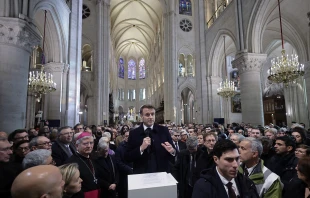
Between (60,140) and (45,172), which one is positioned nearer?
(45,172)

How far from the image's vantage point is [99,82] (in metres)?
22.5

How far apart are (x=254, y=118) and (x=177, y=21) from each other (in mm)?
20807

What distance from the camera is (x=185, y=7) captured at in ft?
94.3

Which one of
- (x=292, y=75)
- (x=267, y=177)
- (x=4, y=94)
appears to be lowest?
(x=267, y=177)

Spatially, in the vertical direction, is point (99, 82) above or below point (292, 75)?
above

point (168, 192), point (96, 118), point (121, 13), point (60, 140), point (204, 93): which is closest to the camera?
point (168, 192)

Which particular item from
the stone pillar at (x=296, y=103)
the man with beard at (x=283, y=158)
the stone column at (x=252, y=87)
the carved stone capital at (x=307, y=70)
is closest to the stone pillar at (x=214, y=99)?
the stone column at (x=252, y=87)

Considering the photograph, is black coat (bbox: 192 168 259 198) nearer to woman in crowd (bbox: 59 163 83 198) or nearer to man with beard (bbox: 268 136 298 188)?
woman in crowd (bbox: 59 163 83 198)

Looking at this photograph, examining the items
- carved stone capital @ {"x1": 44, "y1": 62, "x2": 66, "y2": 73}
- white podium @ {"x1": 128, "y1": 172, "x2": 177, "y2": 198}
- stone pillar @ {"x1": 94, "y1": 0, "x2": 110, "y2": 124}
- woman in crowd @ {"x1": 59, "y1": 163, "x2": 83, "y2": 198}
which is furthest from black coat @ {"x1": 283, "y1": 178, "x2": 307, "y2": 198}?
stone pillar @ {"x1": 94, "y1": 0, "x2": 110, "y2": 124}

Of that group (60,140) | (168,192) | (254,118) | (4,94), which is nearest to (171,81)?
(254,118)

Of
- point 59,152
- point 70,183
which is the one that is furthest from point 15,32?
point 70,183

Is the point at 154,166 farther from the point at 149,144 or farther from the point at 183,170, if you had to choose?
the point at 183,170

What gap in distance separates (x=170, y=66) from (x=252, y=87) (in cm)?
1578

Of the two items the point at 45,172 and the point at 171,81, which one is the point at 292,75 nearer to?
the point at 45,172
